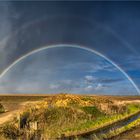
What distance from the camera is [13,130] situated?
110ft

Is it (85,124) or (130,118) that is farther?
(130,118)

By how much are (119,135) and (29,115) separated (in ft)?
35.0

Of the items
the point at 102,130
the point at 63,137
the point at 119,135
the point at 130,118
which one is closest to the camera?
the point at 63,137

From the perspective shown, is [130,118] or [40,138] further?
[130,118]

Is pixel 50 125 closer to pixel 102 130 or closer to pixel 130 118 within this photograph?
pixel 102 130

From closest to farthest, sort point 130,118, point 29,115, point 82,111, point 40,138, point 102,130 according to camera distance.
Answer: point 40,138
point 102,130
point 29,115
point 82,111
point 130,118

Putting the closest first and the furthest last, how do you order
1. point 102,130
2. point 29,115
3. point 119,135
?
point 119,135
point 102,130
point 29,115

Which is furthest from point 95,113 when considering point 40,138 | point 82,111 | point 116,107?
point 40,138

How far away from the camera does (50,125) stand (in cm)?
3638

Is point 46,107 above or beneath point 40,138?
above


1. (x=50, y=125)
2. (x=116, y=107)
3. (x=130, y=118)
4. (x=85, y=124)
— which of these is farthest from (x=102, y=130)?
(x=116, y=107)

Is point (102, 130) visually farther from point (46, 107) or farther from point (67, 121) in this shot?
point (46, 107)

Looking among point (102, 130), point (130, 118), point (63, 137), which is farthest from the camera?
point (130, 118)

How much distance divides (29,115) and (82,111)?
6.47 meters
